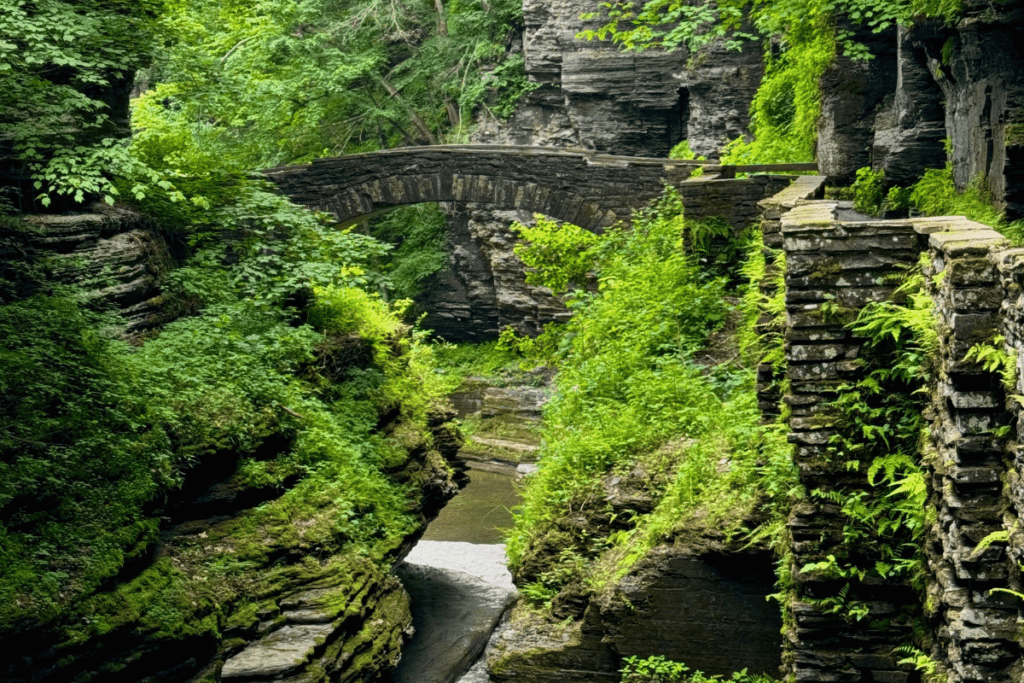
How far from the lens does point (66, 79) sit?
11.7m

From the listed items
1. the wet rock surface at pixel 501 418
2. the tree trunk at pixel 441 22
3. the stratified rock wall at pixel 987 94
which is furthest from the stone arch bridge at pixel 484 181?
the tree trunk at pixel 441 22

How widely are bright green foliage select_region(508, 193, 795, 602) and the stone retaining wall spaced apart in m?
1.28

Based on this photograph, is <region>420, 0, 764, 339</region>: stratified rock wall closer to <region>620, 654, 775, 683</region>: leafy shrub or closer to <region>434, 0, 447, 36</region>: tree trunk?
<region>434, 0, 447, 36</region>: tree trunk

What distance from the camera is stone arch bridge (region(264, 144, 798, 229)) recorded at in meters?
19.8

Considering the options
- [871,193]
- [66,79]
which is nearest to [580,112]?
[871,193]

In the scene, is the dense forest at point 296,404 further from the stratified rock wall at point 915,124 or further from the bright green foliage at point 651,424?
the stratified rock wall at point 915,124

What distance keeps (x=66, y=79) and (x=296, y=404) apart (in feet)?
15.2

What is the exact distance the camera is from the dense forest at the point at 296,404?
7574 mm

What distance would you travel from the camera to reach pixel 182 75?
14352 millimetres

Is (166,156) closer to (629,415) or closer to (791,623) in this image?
(629,415)

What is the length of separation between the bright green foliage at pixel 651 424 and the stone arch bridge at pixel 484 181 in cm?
591

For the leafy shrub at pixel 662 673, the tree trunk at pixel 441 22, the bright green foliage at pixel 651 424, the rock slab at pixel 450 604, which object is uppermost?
the tree trunk at pixel 441 22

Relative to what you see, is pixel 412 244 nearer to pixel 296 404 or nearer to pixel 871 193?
pixel 296 404

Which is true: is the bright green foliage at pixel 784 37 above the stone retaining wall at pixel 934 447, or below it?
above
